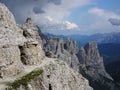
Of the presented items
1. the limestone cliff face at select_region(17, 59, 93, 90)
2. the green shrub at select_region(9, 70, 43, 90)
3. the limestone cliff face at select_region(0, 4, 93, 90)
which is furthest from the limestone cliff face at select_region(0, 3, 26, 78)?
the limestone cliff face at select_region(17, 59, 93, 90)

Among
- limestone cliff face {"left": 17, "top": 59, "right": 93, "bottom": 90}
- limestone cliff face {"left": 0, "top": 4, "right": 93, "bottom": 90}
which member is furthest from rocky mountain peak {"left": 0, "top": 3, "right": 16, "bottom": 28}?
limestone cliff face {"left": 17, "top": 59, "right": 93, "bottom": 90}

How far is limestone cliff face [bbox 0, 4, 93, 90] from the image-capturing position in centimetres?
6059

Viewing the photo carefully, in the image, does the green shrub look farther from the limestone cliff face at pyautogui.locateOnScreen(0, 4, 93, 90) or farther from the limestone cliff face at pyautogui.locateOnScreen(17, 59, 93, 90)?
the limestone cliff face at pyautogui.locateOnScreen(17, 59, 93, 90)

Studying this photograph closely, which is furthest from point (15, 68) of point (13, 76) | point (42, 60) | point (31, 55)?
point (42, 60)

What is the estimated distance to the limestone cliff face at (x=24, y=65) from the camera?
60594 mm

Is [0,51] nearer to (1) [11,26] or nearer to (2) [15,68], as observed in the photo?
(2) [15,68]

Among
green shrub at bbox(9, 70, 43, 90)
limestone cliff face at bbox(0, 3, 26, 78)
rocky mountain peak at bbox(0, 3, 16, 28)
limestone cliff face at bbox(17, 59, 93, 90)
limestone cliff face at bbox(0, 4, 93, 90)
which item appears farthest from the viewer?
rocky mountain peak at bbox(0, 3, 16, 28)

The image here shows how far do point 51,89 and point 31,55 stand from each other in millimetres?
10511

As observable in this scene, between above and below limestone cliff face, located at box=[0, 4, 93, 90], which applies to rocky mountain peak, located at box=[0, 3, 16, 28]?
above

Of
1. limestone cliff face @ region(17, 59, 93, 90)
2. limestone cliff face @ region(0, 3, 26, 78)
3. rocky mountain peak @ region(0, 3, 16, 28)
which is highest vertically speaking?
rocky mountain peak @ region(0, 3, 16, 28)

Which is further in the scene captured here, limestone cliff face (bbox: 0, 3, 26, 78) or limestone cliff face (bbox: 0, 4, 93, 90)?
limestone cliff face (bbox: 0, 3, 26, 78)

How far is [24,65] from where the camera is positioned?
71.3 m

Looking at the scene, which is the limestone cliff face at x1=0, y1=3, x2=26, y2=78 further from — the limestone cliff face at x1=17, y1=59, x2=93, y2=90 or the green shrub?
the limestone cliff face at x1=17, y1=59, x2=93, y2=90

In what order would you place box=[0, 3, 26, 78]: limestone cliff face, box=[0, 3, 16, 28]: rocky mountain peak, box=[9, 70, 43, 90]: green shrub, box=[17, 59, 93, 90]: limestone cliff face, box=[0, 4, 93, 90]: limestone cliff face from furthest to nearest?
box=[0, 3, 16, 28]: rocky mountain peak, box=[17, 59, 93, 90]: limestone cliff face, box=[0, 3, 26, 78]: limestone cliff face, box=[0, 4, 93, 90]: limestone cliff face, box=[9, 70, 43, 90]: green shrub
